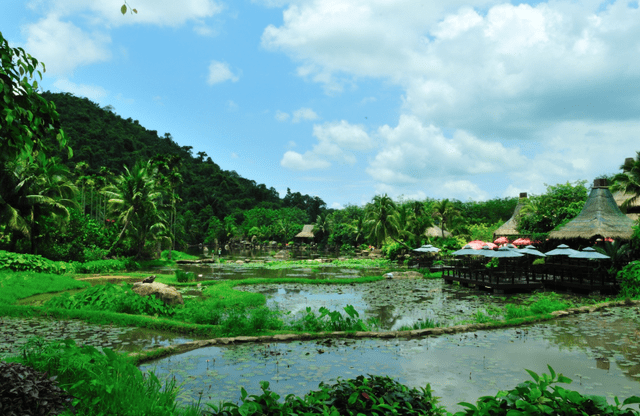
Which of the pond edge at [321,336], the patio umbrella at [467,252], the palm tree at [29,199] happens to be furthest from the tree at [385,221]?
the pond edge at [321,336]

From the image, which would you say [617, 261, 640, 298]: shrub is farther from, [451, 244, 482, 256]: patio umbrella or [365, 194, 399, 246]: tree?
[365, 194, 399, 246]: tree

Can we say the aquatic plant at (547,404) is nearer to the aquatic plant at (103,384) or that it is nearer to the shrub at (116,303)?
the aquatic plant at (103,384)

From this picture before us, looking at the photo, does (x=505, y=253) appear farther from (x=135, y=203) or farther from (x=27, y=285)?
(x=135, y=203)

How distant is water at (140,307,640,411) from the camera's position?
5922 millimetres

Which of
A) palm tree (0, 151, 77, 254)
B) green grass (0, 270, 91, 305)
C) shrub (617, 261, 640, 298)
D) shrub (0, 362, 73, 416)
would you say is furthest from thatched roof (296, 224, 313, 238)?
shrub (0, 362, 73, 416)

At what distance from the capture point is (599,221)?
20.8 meters

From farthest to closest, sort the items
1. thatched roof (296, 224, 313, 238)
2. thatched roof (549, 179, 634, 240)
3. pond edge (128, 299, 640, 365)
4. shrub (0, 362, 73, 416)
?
thatched roof (296, 224, 313, 238), thatched roof (549, 179, 634, 240), pond edge (128, 299, 640, 365), shrub (0, 362, 73, 416)

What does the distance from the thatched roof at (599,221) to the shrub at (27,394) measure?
2258cm

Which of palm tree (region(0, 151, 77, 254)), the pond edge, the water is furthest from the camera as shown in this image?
palm tree (region(0, 151, 77, 254))

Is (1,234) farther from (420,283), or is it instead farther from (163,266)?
(420,283)

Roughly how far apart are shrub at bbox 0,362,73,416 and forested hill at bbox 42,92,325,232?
3737 centimetres

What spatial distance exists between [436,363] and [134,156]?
2491 inches

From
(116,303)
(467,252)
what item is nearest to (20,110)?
(116,303)

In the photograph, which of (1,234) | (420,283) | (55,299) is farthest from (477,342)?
(1,234)
